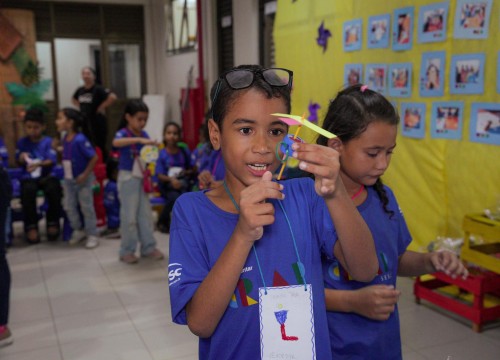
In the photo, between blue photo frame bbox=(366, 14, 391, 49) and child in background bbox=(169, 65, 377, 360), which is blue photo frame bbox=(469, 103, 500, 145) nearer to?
blue photo frame bbox=(366, 14, 391, 49)

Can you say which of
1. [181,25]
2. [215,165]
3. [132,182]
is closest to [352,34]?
[215,165]

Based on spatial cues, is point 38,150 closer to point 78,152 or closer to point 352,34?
point 78,152

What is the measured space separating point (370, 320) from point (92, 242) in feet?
13.9

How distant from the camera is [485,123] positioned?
326 cm

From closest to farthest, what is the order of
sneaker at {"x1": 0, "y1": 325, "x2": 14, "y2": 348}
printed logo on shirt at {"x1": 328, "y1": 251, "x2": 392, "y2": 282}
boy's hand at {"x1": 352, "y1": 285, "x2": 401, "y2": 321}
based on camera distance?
boy's hand at {"x1": 352, "y1": 285, "x2": 401, "y2": 321} < printed logo on shirt at {"x1": 328, "y1": 251, "x2": 392, "y2": 282} < sneaker at {"x1": 0, "y1": 325, "x2": 14, "y2": 348}

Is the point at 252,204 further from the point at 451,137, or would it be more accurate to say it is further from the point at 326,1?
the point at 326,1

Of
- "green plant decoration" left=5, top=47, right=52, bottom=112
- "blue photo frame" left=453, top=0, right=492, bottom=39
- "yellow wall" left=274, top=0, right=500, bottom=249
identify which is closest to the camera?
"blue photo frame" left=453, top=0, right=492, bottom=39

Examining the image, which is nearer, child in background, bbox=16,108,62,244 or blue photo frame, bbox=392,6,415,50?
blue photo frame, bbox=392,6,415,50

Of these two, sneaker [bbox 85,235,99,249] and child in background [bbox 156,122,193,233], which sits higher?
child in background [bbox 156,122,193,233]

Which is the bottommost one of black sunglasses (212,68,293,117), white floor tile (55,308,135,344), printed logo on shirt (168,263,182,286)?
white floor tile (55,308,135,344)

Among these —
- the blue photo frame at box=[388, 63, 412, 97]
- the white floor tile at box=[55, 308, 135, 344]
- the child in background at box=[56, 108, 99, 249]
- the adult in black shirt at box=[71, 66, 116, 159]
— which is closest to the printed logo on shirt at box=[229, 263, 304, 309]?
the white floor tile at box=[55, 308, 135, 344]

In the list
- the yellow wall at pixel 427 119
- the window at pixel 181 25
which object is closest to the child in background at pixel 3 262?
the yellow wall at pixel 427 119

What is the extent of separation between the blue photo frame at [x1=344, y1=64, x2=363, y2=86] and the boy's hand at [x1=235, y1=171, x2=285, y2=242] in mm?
3494

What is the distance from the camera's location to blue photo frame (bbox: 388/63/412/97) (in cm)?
386
